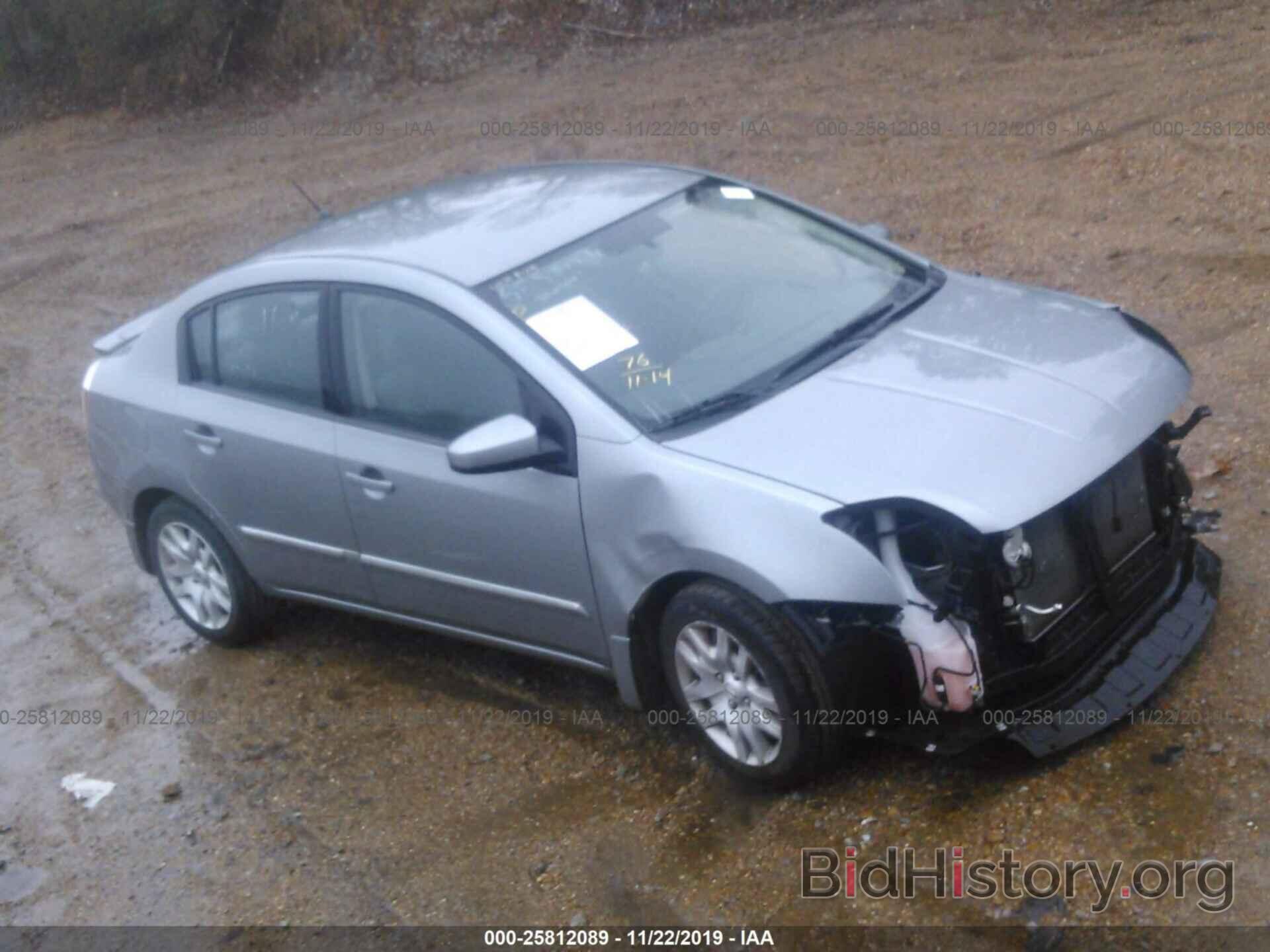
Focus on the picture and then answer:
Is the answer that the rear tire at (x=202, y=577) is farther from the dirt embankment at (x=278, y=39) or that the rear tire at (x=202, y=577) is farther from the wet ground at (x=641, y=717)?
the dirt embankment at (x=278, y=39)

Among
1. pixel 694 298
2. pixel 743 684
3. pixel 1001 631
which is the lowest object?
pixel 743 684

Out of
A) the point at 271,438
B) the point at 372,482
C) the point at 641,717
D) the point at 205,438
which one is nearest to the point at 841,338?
the point at 641,717

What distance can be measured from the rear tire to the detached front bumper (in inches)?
119

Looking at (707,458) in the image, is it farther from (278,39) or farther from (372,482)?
(278,39)

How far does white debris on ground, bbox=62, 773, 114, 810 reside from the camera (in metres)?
5.48

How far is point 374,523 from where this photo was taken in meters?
5.25

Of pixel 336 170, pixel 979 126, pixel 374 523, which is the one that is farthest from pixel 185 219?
pixel 374 523

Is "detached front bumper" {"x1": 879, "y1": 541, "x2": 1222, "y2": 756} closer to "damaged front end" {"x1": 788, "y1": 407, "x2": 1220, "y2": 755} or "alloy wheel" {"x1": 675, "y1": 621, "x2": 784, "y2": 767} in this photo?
"damaged front end" {"x1": 788, "y1": 407, "x2": 1220, "y2": 755}

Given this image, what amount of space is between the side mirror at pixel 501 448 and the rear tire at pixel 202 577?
1897mm

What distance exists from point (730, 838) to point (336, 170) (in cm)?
1132

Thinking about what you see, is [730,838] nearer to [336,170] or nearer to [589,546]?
[589,546]

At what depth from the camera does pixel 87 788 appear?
555 centimetres

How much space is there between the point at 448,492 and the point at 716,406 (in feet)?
3.18
